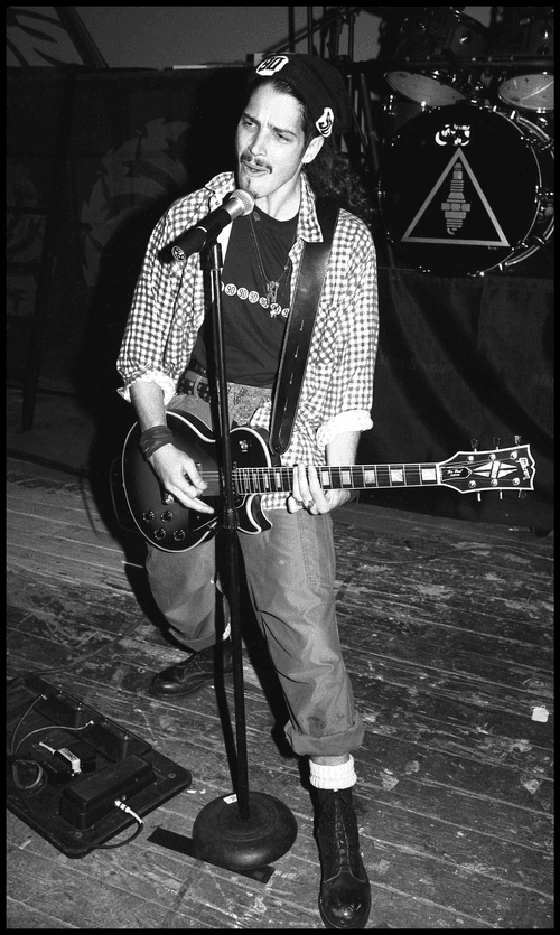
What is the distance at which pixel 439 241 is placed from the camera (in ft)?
17.1

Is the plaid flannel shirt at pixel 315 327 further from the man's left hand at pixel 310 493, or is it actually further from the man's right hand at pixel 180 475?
the man's right hand at pixel 180 475

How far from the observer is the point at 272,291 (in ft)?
8.66

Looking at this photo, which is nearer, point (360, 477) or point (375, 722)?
point (360, 477)

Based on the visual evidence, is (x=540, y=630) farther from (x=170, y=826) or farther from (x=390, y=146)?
(x=390, y=146)

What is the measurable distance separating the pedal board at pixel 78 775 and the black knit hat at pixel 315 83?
7.02 ft

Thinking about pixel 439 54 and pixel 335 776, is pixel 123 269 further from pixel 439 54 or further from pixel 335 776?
pixel 335 776

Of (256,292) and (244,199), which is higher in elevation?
(244,199)

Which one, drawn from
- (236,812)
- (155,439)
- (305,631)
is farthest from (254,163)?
(236,812)

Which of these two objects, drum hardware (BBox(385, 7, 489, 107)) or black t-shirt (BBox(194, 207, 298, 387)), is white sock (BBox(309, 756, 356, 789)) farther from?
drum hardware (BBox(385, 7, 489, 107))

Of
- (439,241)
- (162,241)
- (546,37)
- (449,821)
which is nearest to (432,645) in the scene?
(449,821)

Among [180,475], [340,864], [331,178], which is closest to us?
→ [340,864]

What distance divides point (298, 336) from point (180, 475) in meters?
0.58

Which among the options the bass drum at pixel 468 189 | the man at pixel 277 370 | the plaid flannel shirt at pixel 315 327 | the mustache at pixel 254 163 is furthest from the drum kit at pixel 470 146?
the mustache at pixel 254 163

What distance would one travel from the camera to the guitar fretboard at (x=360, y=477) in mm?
2396
